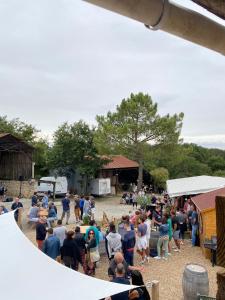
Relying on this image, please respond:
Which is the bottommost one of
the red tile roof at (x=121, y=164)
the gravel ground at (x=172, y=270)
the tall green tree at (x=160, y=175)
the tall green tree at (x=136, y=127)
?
the gravel ground at (x=172, y=270)

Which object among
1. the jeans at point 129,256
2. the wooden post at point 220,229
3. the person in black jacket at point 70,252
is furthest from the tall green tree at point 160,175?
the wooden post at point 220,229

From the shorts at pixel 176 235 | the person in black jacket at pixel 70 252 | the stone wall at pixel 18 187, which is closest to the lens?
the person in black jacket at pixel 70 252

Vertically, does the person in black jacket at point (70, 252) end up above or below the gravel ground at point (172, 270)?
above

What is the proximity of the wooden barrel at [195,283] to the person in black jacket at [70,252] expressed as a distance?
8.74 feet

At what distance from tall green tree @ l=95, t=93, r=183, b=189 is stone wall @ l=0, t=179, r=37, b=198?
6.85 meters

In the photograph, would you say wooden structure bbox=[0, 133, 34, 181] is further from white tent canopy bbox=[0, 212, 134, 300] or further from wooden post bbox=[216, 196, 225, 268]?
wooden post bbox=[216, 196, 225, 268]

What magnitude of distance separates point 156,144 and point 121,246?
2253 cm

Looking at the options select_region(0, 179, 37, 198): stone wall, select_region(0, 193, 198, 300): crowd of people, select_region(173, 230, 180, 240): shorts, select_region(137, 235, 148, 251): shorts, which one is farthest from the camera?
select_region(0, 179, 37, 198): stone wall

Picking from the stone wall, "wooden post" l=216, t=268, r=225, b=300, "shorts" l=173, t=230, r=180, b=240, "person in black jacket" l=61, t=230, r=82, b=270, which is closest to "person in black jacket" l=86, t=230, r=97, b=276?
"person in black jacket" l=61, t=230, r=82, b=270

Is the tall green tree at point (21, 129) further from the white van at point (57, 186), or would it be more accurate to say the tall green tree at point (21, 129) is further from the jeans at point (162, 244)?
the jeans at point (162, 244)

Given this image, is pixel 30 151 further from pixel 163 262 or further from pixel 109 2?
pixel 109 2

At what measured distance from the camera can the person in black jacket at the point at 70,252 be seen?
26.5 ft

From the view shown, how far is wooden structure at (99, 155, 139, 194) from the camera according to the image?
113ft

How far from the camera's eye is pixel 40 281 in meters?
4.47
